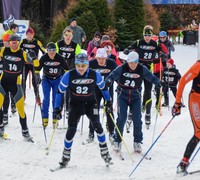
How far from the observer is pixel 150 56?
10883 millimetres

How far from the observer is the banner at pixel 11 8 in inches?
775

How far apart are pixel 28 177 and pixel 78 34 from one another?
875 centimetres

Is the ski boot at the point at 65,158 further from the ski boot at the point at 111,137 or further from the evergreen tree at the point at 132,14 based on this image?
the evergreen tree at the point at 132,14

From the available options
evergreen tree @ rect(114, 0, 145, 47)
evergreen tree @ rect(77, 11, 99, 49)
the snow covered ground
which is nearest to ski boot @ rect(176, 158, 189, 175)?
the snow covered ground

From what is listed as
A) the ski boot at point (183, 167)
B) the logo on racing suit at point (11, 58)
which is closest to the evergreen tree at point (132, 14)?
the logo on racing suit at point (11, 58)

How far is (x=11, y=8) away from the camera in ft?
65.2

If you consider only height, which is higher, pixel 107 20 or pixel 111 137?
pixel 107 20

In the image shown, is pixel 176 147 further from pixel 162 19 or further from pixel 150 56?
pixel 162 19

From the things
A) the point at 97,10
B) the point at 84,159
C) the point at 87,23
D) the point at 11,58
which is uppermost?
the point at 97,10

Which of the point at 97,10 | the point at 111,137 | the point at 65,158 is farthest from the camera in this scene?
the point at 97,10

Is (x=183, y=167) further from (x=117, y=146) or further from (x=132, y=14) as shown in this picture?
(x=132, y=14)

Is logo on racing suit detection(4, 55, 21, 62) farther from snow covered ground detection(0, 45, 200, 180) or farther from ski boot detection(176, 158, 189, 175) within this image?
ski boot detection(176, 158, 189, 175)

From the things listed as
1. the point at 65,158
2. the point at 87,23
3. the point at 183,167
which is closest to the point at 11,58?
the point at 65,158

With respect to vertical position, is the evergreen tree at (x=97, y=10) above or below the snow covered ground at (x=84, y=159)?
above
